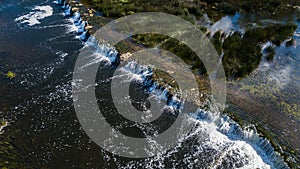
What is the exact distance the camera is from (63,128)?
1759 cm

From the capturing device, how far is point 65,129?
17.5 metres

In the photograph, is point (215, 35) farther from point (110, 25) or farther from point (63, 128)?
point (63, 128)

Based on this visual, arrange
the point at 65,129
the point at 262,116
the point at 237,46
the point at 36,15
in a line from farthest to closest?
the point at 36,15
the point at 237,46
the point at 262,116
the point at 65,129

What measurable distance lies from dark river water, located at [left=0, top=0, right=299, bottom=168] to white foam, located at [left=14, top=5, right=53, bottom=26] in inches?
142

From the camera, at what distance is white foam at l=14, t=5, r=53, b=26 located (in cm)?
2795

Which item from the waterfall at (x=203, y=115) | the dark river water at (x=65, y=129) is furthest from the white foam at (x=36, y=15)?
the waterfall at (x=203, y=115)

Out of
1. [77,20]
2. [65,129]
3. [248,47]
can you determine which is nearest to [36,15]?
[77,20]

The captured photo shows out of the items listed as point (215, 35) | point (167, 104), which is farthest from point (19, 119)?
point (215, 35)

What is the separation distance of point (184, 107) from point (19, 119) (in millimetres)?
9996

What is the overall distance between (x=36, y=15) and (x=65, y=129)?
16.0 meters

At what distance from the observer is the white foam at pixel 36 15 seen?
2795 cm

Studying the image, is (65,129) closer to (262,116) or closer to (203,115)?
(203,115)

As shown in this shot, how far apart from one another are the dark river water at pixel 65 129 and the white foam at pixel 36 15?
11.8 feet

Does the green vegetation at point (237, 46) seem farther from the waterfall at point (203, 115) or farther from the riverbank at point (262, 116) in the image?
the waterfall at point (203, 115)
